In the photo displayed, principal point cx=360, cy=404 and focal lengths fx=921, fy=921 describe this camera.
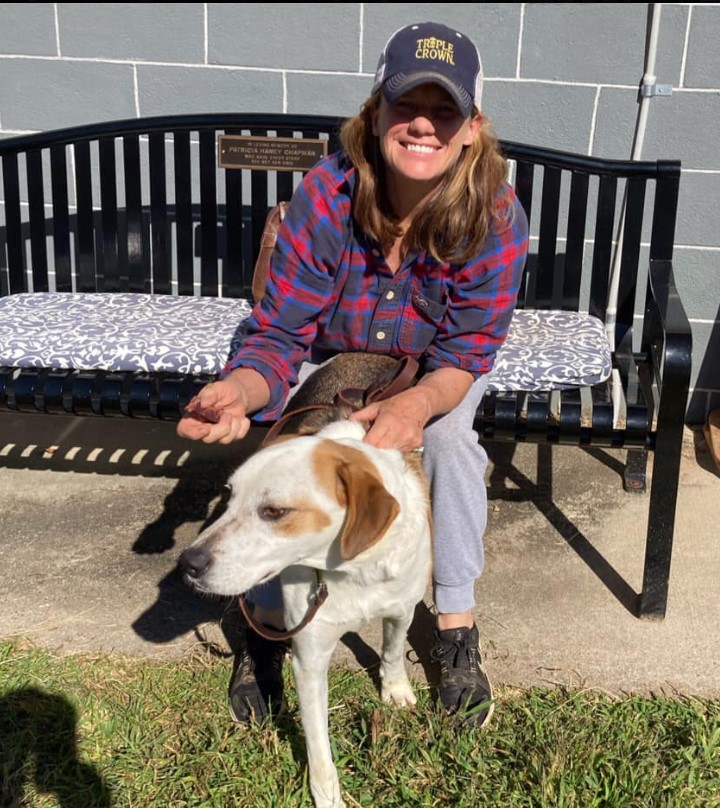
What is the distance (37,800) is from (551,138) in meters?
3.28

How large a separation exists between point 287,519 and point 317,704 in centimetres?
57

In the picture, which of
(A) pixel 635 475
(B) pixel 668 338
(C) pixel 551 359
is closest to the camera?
(B) pixel 668 338

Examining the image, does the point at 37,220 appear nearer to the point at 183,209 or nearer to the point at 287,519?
the point at 183,209

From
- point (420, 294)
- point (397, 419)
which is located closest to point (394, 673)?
point (397, 419)

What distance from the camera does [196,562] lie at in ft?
6.12

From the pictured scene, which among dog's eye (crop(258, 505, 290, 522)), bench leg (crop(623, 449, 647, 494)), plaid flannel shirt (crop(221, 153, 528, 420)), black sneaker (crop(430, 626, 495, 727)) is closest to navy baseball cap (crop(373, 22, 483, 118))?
plaid flannel shirt (crop(221, 153, 528, 420))

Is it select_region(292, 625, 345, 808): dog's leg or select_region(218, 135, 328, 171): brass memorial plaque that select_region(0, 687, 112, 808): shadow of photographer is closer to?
select_region(292, 625, 345, 808): dog's leg

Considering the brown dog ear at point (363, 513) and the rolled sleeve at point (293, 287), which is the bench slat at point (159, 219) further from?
the brown dog ear at point (363, 513)

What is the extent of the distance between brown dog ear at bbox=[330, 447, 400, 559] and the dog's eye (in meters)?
0.13

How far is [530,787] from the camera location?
228 centimetres

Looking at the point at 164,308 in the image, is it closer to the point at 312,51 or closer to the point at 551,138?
the point at 312,51

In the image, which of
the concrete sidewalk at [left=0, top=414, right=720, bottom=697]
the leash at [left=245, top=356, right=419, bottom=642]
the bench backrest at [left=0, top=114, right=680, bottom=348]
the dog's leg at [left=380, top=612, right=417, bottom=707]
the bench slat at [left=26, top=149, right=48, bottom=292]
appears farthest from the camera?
the bench slat at [left=26, top=149, right=48, bottom=292]

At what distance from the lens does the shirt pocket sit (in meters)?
2.61

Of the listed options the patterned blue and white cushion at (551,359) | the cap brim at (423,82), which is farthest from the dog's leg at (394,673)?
the cap brim at (423,82)
